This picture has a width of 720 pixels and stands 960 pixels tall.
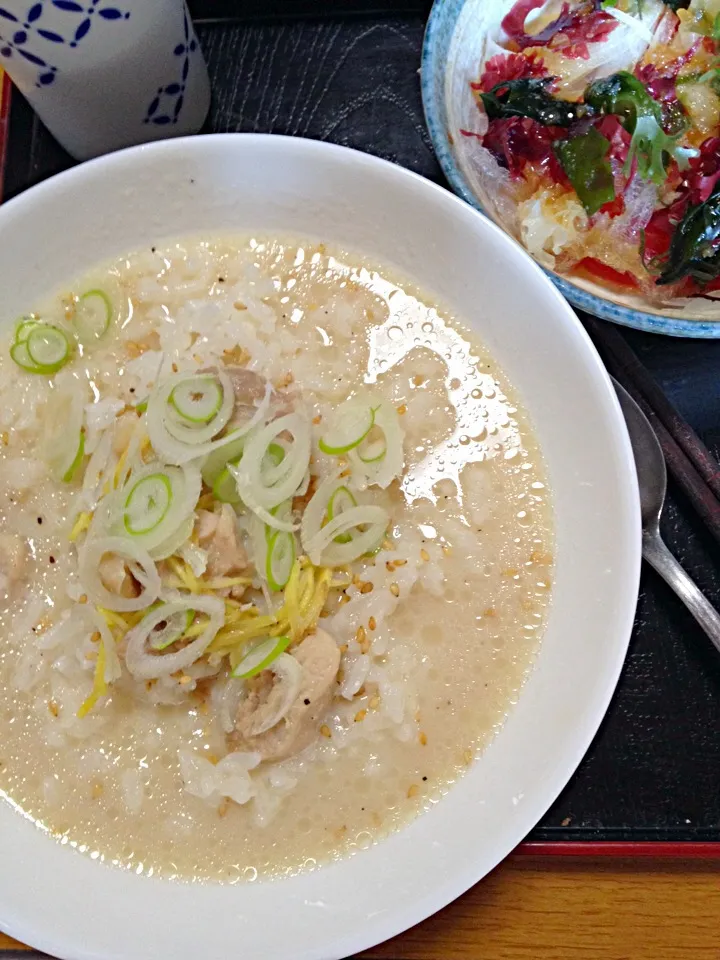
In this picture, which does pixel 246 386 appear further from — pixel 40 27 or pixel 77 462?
pixel 40 27

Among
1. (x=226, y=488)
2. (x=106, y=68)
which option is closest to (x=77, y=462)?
(x=226, y=488)

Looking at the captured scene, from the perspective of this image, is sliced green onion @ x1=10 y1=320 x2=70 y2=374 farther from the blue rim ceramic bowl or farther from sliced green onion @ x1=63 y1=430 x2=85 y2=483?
the blue rim ceramic bowl

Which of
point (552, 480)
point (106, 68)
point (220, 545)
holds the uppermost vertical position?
point (106, 68)

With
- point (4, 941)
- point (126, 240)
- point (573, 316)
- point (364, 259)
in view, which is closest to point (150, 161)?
point (126, 240)

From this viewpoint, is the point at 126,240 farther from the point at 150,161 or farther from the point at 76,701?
the point at 76,701

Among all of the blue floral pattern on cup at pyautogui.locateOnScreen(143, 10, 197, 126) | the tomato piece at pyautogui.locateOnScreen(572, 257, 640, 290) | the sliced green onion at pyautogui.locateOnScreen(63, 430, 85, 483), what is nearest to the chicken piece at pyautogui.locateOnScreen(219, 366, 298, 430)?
the sliced green onion at pyautogui.locateOnScreen(63, 430, 85, 483)

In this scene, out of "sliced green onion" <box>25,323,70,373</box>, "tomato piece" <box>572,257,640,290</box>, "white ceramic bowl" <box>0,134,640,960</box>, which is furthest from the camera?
"tomato piece" <box>572,257,640,290</box>
